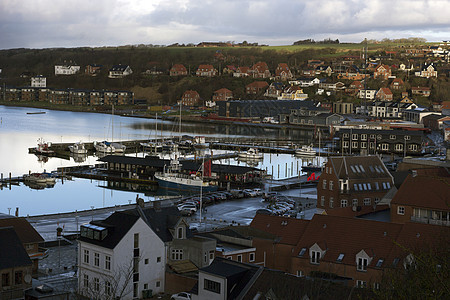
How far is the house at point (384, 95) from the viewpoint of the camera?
6612 cm

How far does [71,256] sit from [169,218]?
3475 mm

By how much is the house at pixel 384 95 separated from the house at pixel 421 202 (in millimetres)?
52049

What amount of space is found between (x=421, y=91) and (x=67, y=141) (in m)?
38.4

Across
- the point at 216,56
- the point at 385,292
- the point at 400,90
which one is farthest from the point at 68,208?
the point at 216,56

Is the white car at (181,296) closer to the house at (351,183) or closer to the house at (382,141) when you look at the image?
the house at (351,183)

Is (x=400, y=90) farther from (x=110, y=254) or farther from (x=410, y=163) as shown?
(x=110, y=254)

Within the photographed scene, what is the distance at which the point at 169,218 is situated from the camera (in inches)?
521

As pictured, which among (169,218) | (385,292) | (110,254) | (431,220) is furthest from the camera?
(431,220)

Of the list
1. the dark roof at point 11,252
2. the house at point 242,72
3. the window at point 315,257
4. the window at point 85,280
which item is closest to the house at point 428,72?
the house at point 242,72

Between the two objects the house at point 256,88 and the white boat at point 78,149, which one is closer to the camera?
the white boat at point 78,149

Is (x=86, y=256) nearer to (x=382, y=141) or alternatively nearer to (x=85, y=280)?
(x=85, y=280)

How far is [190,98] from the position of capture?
7738 centimetres

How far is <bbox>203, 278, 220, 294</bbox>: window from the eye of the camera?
33.6 feet

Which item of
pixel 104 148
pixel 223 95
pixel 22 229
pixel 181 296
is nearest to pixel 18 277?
pixel 181 296
